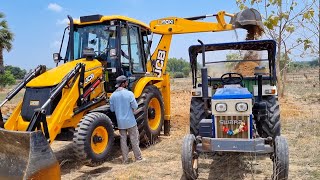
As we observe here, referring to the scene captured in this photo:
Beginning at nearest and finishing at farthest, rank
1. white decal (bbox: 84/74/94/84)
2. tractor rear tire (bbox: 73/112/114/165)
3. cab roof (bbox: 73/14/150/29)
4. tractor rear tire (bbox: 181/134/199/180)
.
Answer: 1. tractor rear tire (bbox: 181/134/199/180)
2. tractor rear tire (bbox: 73/112/114/165)
3. white decal (bbox: 84/74/94/84)
4. cab roof (bbox: 73/14/150/29)

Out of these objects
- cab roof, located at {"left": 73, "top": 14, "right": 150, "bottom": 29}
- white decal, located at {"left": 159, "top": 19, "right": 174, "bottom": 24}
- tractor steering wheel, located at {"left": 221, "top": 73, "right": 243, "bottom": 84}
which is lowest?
tractor steering wheel, located at {"left": 221, "top": 73, "right": 243, "bottom": 84}

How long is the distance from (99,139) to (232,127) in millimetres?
2396

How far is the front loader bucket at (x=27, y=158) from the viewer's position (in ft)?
15.1

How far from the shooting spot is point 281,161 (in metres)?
4.53

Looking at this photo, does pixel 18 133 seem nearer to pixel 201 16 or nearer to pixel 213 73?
pixel 213 73

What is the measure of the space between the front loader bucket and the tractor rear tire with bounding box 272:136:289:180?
9.70 ft

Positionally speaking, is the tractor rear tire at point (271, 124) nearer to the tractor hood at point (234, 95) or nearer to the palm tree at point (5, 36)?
the tractor hood at point (234, 95)

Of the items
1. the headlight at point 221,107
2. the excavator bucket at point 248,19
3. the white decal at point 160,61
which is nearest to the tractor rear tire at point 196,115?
the headlight at point 221,107

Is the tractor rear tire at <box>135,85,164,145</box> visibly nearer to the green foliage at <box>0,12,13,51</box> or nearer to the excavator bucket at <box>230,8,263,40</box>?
the excavator bucket at <box>230,8,263,40</box>

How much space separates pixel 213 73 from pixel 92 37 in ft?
8.91

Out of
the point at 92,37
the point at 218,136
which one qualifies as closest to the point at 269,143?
the point at 218,136

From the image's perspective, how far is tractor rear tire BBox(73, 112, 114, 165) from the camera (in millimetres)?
5730

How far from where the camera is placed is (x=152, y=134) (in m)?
7.72

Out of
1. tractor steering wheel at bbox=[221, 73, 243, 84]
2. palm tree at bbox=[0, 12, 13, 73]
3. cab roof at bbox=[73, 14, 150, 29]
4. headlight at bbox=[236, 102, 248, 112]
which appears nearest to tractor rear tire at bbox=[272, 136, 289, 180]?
headlight at bbox=[236, 102, 248, 112]
